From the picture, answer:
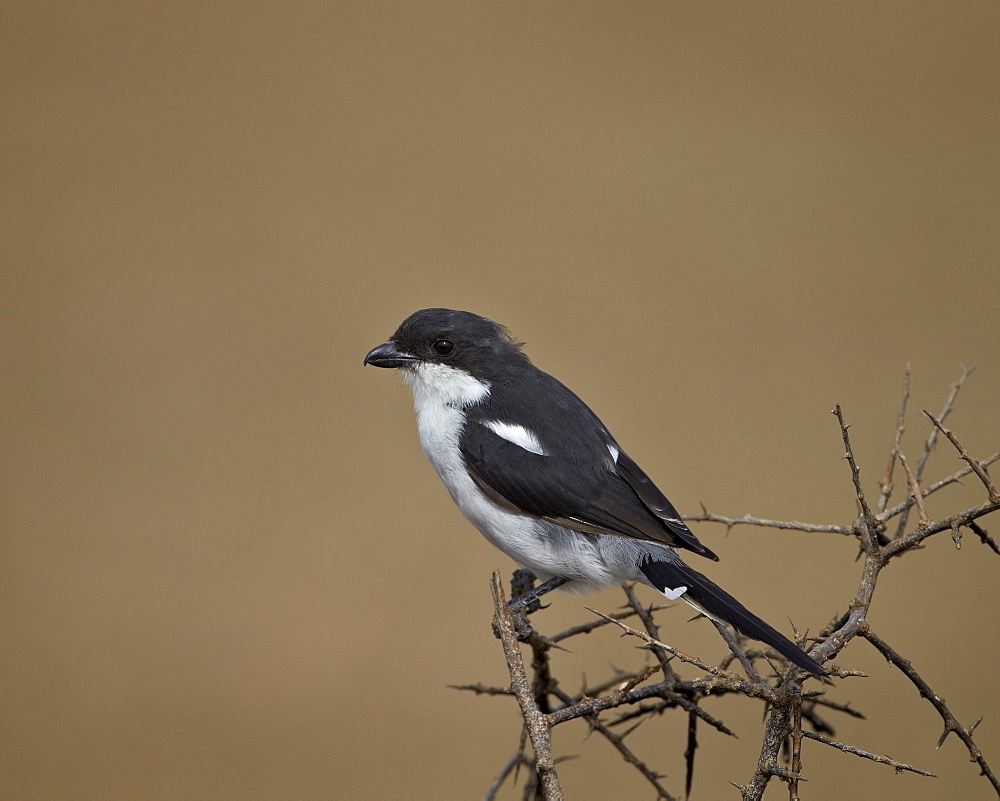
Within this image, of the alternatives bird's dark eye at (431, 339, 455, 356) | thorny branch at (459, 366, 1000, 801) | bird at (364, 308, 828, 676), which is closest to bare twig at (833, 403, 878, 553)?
thorny branch at (459, 366, 1000, 801)

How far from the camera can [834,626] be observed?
45.2 inches

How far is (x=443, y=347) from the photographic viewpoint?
1.88 m

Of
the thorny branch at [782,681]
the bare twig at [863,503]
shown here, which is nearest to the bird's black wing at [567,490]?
the thorny branch at [782,681]

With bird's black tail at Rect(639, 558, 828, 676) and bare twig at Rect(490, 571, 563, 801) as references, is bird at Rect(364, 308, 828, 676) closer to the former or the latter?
bird's black tail at Rect(639, 558, 828, 676)

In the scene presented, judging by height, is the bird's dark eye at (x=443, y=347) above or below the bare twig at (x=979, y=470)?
above

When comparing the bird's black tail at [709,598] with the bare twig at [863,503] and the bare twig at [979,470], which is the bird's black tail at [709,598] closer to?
the bare twig at [863,503]

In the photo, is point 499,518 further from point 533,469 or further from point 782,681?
point 782,681

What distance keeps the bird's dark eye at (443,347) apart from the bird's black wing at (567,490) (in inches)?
10.0

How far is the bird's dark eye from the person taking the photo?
1873mm

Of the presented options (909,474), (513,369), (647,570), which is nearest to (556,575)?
(647,570)

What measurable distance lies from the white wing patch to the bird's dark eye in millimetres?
216

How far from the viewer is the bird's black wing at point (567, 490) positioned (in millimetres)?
1593

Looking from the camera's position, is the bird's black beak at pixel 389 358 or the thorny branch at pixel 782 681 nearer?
the thorny branch at pixel 782 681

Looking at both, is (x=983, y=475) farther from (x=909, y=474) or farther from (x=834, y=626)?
(x=834, y=626)
